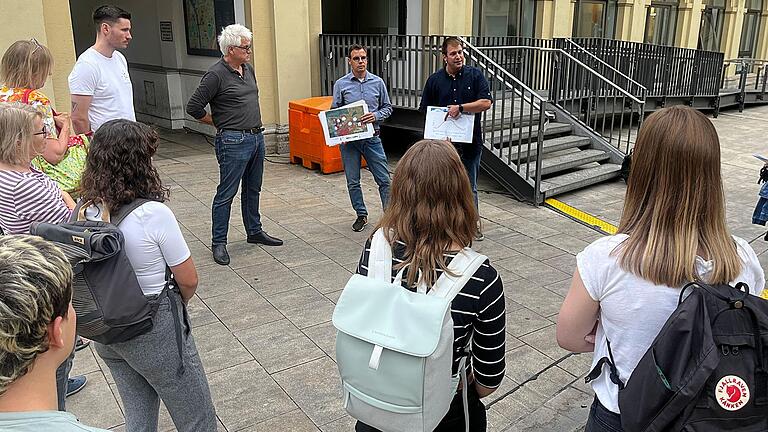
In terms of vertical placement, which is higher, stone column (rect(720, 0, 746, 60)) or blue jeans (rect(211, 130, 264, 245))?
stone column (rect(720, 0, 746, 60))

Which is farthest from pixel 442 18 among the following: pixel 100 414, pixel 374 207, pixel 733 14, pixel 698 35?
pixel 733 14

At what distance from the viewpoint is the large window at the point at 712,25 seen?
1873 centimetres

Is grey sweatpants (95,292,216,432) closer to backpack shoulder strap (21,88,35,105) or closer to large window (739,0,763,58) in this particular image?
backpack shoulder strap (21,88,35,105)

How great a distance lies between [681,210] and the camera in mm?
1699

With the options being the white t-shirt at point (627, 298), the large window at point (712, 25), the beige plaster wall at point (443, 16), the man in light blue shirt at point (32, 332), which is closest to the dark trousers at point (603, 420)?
the white t-shirt at point (627, 298)

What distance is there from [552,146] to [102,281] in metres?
7.28

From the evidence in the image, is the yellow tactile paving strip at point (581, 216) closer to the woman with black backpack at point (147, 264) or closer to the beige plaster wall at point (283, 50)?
the beige plaster wall at point (283, 50)

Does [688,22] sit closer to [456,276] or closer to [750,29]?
[750,29]

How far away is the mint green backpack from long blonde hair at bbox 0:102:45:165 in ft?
5.28

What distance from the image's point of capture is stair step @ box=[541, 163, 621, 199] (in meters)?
7.46

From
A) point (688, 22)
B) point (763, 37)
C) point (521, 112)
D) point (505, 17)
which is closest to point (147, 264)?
point (521, 112)

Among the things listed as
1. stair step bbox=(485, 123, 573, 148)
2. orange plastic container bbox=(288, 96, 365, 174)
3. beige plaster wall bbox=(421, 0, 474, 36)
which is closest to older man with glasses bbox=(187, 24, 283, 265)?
orange plastic container bbox=(288, 96, 365, 174)

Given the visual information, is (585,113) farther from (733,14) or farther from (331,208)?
(733,14)

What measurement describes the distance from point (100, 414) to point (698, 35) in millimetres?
19567
